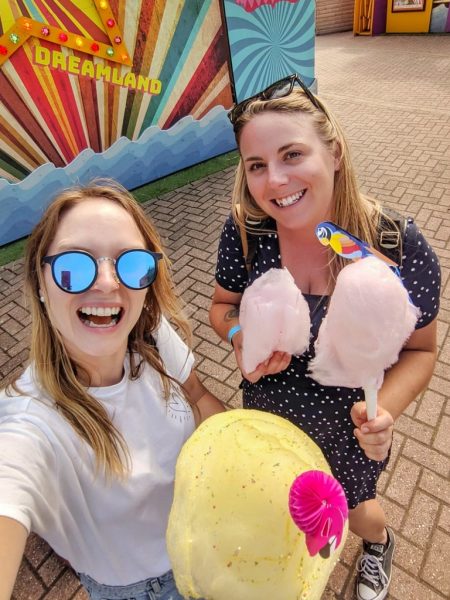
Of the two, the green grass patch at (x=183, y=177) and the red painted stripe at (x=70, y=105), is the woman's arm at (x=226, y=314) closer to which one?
the red painted stripe at (x=70, y=105)

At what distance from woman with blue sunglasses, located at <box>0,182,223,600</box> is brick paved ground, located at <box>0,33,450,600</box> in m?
1.33

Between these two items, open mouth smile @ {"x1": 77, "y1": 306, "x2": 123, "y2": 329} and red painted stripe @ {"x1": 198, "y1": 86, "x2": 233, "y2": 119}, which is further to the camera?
red painted stripe @ {"x1": 198, "y1": 86, "x2": 233, "y2": 119}

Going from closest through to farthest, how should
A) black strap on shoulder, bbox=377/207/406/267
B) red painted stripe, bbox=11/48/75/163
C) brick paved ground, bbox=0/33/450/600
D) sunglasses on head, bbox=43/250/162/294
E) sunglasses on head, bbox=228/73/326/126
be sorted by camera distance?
sunglasses on head, bbox=43/250/162/294, black strap on shoulder, bbox=377/207/406/267, sunglasses on head, bbox=228/73/326/126, brick paved ground, bbox=0/33/450/600, red painted stripe, bbox=11/48/75/163

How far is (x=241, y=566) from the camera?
0.77 m

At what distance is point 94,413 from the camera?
121cm

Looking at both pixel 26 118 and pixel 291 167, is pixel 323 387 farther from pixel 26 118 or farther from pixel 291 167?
pixel 26 118

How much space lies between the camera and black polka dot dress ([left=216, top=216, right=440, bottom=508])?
1.35m

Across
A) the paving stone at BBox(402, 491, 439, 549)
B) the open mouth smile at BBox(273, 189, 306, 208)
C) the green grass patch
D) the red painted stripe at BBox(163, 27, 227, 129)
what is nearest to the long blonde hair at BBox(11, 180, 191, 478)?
the open mouth smile at BBox(273, 189, 306, 208)

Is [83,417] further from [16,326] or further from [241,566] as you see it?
[16,326]

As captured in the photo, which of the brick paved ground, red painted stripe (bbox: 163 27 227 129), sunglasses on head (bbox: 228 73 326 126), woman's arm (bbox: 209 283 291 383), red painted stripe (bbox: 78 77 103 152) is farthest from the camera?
red painted stripe (bbox: 163 27 227 129)

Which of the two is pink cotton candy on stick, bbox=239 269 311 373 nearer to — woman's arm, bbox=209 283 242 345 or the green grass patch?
woman's arm, bbox=209 283 242 345

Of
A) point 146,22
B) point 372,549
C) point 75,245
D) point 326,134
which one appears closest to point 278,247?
point 326,134

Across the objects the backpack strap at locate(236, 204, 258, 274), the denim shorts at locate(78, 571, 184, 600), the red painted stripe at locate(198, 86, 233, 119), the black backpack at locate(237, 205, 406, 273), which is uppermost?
the black backpack at locate(237, 205, 406, 273)

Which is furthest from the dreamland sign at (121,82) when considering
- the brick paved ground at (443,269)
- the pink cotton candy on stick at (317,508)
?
the pink cotton candy on stick at (317,508)
